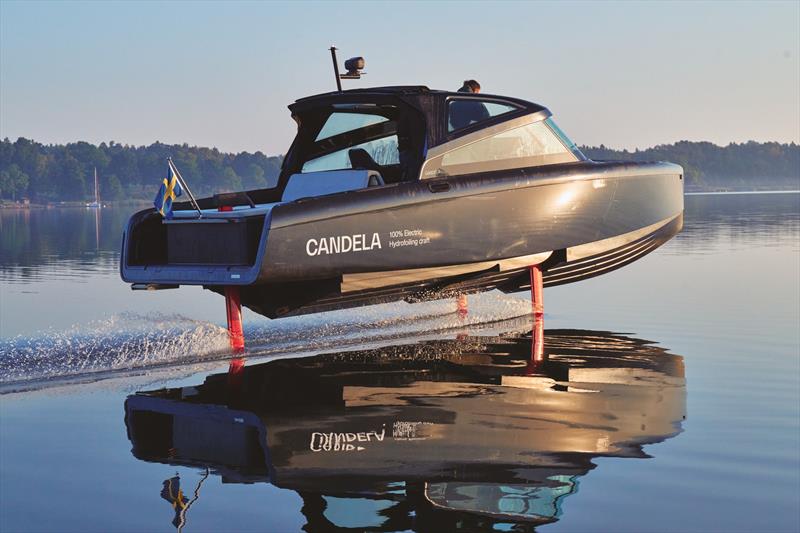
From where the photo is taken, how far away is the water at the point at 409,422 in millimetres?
5062

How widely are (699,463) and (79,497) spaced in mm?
2947

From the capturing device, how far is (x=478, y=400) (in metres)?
7.61

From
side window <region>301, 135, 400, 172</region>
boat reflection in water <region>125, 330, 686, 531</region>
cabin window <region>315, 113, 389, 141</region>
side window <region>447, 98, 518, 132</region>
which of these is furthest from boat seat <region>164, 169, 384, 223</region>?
boat reflection in water <region>125, 330, 686, 531</region>

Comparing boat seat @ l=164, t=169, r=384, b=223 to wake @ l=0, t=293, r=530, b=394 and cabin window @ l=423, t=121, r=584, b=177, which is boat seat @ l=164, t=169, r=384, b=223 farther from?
wake @ l=0, t=293, r=530, b=394

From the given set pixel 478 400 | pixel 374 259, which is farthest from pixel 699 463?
pixel 374 259

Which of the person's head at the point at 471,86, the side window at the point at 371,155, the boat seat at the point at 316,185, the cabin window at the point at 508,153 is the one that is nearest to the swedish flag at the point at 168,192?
the boat seat at the point at 316,185

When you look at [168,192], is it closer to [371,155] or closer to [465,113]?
[371,155]

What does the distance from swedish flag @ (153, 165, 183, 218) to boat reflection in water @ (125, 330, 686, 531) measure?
1.37 metres

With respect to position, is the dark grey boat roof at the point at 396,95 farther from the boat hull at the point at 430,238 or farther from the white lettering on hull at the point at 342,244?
the white lettering on hull at the point at 342,244

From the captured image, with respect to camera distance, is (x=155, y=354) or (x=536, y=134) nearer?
(x=155, y=354)

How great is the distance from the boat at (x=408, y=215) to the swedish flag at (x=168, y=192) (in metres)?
0.17

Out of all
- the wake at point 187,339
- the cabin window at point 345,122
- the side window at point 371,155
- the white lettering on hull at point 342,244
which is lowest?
the wake at point 187,339

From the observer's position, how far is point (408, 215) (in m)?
9.75

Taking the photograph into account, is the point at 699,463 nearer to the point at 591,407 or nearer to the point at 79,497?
the point at 591,407
